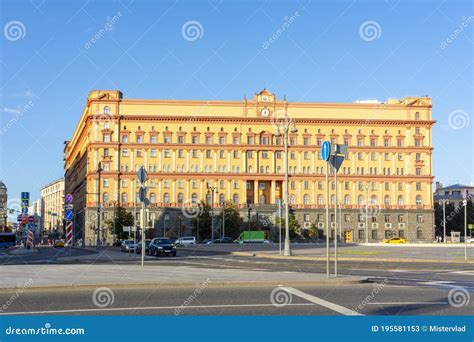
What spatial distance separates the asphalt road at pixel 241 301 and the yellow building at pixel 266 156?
110058 mm

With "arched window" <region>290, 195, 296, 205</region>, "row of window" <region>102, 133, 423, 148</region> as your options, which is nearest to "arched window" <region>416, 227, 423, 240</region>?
"row of window" <region>102, 133, 423, 148</region>

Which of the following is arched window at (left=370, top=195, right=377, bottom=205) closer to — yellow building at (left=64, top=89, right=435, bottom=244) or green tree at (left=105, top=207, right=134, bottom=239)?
yellow building at (left=64, top=89, right=435, bottom=244)

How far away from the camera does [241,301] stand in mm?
14750

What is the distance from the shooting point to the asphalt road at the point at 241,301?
1304 centimetres

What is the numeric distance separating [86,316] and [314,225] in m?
118

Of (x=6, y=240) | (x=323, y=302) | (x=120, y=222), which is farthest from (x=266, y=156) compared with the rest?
(x=323, y=302)

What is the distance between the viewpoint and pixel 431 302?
14.6m

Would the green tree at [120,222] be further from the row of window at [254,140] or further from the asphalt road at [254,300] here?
the asphalt road at [254,300]

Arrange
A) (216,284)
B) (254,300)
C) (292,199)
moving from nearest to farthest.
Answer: (254,300), (216,284), (292,199)

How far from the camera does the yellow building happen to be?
418 ft

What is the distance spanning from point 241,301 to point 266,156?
4656 inches

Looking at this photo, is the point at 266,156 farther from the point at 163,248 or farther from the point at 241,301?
the point at 241,301

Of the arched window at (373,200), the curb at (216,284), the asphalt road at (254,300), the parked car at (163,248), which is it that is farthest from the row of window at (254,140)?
the asphalt road at (254,300)

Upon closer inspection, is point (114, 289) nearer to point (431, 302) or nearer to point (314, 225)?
point (431, 302)
